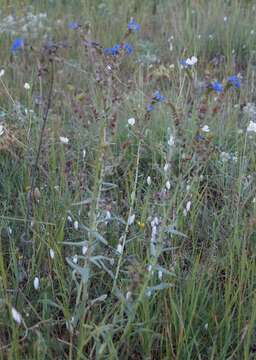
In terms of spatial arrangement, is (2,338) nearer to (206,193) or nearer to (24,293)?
(24,293)

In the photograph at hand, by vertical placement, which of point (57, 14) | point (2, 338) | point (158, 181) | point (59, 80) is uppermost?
point (57, 14)

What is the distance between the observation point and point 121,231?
2203 mm

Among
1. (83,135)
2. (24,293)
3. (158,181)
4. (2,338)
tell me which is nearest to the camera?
(2,338)

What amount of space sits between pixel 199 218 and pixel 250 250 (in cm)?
29

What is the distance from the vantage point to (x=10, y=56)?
157 inches

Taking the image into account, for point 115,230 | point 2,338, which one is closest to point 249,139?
point 115,230

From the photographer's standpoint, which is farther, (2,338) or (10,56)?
(10,56)

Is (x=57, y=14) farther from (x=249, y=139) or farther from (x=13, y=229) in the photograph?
(x=13, y=229)

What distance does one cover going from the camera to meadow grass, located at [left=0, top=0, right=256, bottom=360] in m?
1.60

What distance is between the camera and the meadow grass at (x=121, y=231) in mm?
1600

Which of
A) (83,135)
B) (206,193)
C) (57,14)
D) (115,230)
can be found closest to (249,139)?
(206,193)

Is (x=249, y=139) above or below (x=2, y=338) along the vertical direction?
above

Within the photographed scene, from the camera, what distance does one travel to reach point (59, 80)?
11.9ft

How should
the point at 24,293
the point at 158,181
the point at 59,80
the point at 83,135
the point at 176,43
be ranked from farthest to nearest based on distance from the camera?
the point at 176,43 → the point at 59,80 → the point at 83,135 → the point at 158,181 → the point at 24,293
